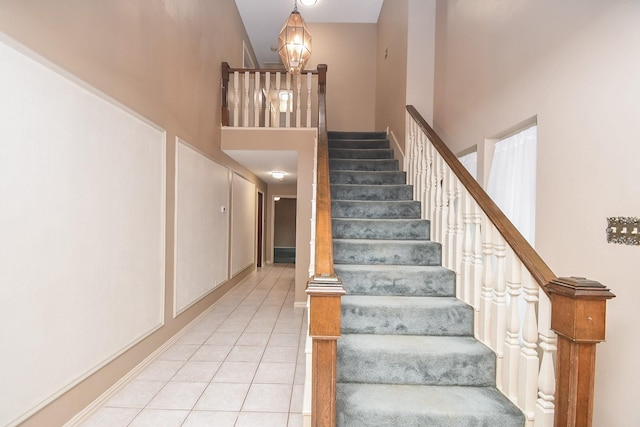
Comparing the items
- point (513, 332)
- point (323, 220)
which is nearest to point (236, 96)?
point (323, 220)

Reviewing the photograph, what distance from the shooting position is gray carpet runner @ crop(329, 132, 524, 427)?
5.27 feet

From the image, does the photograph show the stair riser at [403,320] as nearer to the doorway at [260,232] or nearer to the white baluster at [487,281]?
the white baluster at [487,281]

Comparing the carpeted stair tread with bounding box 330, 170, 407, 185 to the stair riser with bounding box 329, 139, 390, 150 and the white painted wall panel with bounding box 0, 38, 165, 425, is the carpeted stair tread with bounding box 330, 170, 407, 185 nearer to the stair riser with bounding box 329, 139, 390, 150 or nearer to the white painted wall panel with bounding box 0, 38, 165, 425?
the stair riser with bounding box 329, 139, 390, 150

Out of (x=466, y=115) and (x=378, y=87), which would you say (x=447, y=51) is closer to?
(x=466, y=115)

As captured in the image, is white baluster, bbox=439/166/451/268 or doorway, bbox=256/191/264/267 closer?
white baluster, bbox=439/166/451/268

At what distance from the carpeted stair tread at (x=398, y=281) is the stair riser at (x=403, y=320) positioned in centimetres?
27

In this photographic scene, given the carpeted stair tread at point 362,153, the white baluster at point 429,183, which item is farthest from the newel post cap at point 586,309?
the carpeted stair tread at point 362,153

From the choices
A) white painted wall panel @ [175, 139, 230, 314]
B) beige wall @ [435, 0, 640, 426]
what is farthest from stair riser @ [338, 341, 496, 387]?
white painted wall panel @ [175, 139, 230, 314]

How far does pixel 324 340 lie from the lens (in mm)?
1349

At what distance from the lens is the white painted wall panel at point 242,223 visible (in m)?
5.43

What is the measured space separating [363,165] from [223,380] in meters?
2.87

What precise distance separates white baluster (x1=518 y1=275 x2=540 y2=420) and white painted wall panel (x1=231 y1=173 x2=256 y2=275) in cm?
447

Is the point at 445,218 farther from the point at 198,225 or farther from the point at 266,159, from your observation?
the point at 266,159

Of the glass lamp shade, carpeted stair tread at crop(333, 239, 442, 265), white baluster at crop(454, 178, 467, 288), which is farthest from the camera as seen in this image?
the glass lamp shade
